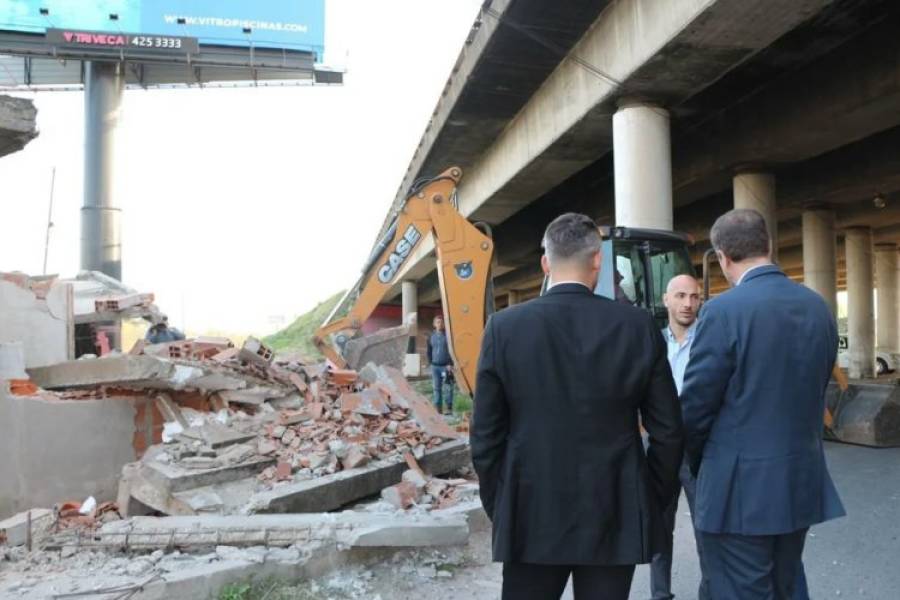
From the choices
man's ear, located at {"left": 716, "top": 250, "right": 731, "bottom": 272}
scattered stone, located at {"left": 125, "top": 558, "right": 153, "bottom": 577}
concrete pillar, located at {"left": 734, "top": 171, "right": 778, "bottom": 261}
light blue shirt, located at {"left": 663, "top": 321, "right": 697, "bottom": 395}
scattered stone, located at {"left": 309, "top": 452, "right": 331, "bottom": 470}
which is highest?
concrete pillar, located at {"left": 734, "top": 171, "right": 778, "bottom": 261}

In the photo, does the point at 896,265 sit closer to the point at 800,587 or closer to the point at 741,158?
the point at 741,158

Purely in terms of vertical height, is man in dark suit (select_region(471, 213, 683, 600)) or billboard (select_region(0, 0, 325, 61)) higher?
billboard (select_region(0, 0, 325, 61))

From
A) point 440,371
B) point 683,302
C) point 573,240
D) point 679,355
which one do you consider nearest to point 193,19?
point 440,371

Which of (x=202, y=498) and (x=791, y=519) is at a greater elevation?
(x=791, y=519)

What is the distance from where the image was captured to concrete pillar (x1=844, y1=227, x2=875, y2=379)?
20.8 meters

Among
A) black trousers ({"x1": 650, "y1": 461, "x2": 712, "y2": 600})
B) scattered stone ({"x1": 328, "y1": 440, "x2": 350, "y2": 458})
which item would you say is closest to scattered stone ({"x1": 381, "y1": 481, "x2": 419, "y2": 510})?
scattered stone ({"x1": 328, "y1": 440, "x2": 350, "y2": 458})

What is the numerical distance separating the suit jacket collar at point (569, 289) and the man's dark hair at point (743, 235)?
0.75m

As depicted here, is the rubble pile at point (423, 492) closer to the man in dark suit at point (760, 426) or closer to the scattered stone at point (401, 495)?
the scattered stone at point (401, 495)

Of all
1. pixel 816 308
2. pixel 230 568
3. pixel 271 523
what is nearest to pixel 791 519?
pixel 816 308

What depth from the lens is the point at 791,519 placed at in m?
2.43

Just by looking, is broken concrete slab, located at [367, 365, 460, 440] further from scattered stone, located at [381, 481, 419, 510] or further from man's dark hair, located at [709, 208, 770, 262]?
man's dark hair, located at [709, 208, 770, 262]

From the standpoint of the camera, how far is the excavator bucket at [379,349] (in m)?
12.7

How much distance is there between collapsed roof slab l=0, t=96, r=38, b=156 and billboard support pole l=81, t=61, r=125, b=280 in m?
21.9

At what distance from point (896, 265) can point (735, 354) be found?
2970 centimetres
